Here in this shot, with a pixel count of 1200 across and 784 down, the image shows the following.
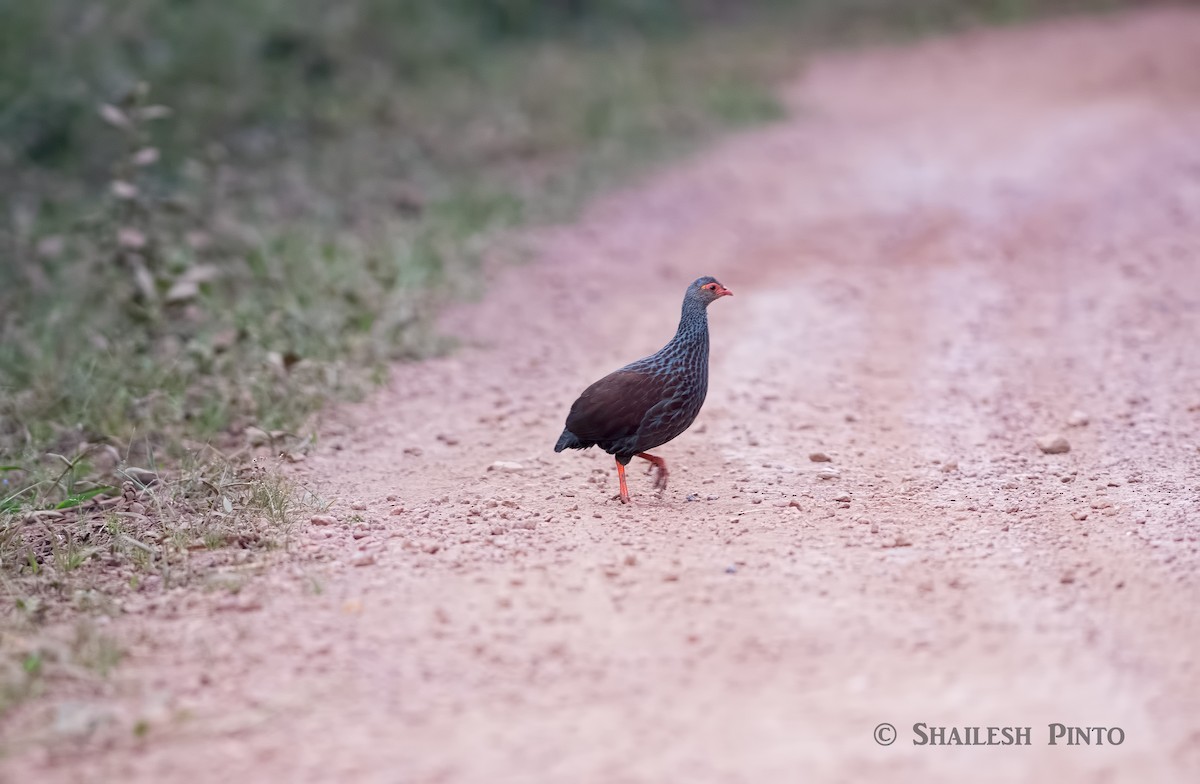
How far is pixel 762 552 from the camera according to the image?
14.0ft

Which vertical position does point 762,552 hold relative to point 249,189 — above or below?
below

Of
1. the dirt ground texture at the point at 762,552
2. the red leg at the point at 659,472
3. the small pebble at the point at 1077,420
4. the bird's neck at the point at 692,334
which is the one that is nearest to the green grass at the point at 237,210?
the dirt ground texture at the point at 762,552

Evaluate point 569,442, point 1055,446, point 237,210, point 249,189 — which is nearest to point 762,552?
point 569,442

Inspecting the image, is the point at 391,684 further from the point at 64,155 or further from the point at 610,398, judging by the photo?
the point at 64,155

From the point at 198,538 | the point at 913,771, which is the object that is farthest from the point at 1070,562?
the point at 198,538

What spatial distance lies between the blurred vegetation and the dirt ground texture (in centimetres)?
67

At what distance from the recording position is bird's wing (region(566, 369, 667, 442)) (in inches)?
188

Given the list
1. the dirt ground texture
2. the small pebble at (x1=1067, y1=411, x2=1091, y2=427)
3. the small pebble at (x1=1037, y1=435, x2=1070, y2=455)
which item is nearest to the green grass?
the dirt ground texture

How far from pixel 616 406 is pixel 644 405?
0.11m

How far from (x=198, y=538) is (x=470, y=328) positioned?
11.6 feet

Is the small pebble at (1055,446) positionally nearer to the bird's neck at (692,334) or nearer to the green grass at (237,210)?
the bird's neck at (692,334)

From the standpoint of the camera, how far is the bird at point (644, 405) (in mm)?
4789

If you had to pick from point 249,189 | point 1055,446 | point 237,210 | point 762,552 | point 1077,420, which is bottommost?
point 762,552

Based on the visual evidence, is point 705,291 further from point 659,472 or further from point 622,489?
point 622,489
